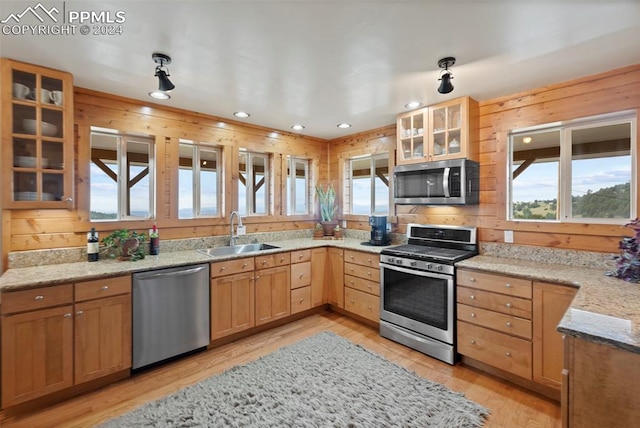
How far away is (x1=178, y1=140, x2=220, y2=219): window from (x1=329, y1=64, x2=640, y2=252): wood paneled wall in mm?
2669

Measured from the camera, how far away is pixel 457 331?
2590 millimetres

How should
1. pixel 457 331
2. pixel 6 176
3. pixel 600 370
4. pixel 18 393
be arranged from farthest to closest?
pixel 457 331
pixel 6 176
pixel 18 393
pixel 600 370

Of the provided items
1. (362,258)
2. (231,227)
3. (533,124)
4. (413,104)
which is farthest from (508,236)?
(231,227)

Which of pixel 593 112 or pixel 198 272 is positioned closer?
pixel 593 112

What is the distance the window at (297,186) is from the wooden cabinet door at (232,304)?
5.08 ft

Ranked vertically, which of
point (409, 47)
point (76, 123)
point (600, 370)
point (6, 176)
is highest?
point (409, 47)

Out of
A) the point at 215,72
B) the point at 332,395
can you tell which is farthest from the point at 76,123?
the point at 332,395

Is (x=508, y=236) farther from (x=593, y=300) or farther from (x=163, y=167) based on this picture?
(x=163, y=167)

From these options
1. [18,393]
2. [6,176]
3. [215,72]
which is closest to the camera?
[18,393]

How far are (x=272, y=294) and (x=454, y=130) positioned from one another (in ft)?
8.81

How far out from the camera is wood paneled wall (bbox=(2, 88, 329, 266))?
2469 millimetres

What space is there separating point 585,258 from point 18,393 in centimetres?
439

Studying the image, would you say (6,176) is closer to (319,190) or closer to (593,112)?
(319,190)

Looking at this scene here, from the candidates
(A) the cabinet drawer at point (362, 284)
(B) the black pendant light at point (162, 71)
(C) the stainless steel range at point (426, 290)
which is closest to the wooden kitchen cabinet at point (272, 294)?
(A) the cabinet drawer at point (362, 284)
